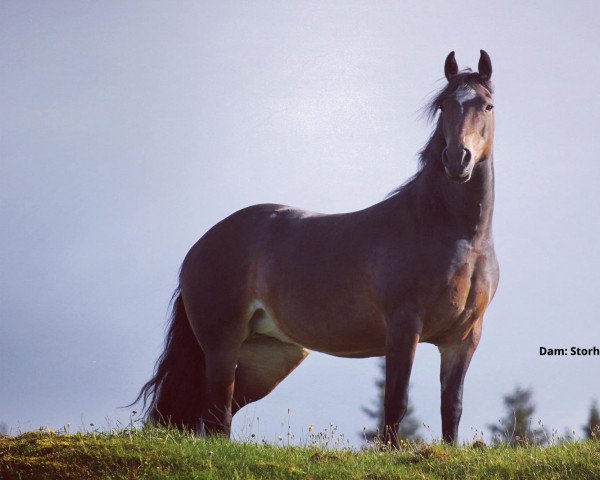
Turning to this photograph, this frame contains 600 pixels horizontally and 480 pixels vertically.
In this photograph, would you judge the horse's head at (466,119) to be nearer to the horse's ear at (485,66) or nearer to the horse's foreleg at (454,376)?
the horse's ear at (485,66)

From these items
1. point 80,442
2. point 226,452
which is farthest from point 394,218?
point 80,442

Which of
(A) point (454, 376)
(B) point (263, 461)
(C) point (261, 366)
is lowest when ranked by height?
(B) point (263, 461)

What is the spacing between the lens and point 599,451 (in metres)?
8.45

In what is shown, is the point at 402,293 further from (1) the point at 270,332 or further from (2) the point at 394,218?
(1) the point at 270,332

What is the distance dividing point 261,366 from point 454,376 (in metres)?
2.84

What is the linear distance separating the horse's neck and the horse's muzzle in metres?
0.53

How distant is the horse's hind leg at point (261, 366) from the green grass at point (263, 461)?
109 inches

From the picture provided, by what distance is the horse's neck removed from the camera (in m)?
9.37

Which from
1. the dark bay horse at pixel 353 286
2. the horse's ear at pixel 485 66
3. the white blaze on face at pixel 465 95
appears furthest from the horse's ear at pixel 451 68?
the white blaze on face at pixel 465 95

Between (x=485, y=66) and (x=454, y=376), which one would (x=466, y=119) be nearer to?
(x=485, y=66)

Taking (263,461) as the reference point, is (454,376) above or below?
above

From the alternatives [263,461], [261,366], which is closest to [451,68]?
[261,366]

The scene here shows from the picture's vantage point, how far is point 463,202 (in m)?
9.38

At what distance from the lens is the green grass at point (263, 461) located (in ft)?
25.8
